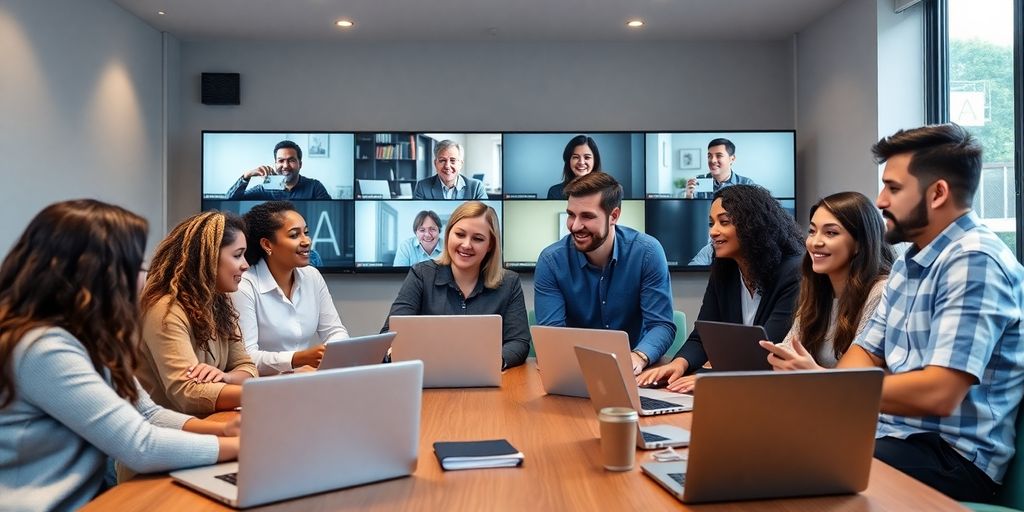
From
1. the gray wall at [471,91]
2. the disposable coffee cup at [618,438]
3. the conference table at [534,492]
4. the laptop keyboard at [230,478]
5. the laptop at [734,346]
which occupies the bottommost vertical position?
the conference table at [534,492]

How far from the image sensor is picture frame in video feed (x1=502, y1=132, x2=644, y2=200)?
5.42 metres

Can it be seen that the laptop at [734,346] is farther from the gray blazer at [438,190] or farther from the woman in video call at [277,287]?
the gray blazer at [438,190]

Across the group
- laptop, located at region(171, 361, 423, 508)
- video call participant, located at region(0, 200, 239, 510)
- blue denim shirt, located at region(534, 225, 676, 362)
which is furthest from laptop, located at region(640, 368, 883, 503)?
blue denim shirt, located at region(534, 225, 676, 362)

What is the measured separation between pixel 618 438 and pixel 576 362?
69 cm

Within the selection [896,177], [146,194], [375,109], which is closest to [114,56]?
[146,194]

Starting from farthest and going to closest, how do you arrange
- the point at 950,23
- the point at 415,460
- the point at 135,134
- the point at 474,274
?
the point at 135,134
the point at 950,23
the point at 474,274
the point at 415,460

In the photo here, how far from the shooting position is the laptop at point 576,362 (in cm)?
198

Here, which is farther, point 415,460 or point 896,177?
point 896,177

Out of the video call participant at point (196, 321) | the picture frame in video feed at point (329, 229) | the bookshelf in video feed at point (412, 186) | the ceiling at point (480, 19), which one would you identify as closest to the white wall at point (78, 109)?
the ceiling at point (480, 19)

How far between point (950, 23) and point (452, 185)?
303cm

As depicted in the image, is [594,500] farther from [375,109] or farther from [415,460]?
[375,109]

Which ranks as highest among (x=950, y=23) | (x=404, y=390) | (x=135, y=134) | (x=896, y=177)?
(x=950, y=23)

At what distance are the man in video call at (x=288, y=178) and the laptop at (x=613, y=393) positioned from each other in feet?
12.7

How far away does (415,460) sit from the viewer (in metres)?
1.48
